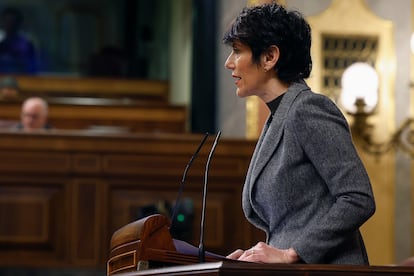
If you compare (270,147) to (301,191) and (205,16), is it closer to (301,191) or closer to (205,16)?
(301,191)

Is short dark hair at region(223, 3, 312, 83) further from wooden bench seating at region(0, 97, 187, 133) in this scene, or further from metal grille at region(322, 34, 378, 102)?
wooden bench seating at region(0, 97, 187, 133)

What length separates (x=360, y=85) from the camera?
7695 millimetres

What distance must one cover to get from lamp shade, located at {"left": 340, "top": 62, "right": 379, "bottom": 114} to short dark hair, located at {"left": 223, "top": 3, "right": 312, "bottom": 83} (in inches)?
202

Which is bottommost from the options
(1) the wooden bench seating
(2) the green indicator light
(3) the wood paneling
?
(2) the green indicator light

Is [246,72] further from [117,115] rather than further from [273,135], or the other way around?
[117,115]

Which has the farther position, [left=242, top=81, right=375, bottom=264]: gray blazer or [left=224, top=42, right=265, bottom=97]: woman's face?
[left=224, top=42, right=265, bottom=97]: woman's face

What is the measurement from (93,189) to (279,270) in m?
4.95

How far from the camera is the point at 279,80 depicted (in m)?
2.57

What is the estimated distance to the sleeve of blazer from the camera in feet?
7.70

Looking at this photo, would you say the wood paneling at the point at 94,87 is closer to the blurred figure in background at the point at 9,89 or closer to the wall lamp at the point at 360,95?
the blurred figure in background at the point at 9,89

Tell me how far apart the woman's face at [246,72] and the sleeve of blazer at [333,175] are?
150 millimetres

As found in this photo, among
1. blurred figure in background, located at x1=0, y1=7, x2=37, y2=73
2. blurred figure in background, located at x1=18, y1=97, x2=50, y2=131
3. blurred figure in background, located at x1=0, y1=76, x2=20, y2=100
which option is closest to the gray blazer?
blurred figure in background, located at x1=18, y1=97, x2=50, y2=131

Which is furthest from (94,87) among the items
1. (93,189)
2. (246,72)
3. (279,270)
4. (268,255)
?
(279,270)

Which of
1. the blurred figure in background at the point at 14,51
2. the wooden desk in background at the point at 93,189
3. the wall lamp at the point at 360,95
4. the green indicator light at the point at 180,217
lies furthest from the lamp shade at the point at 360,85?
the blurred figure in background at the point at 14,51
